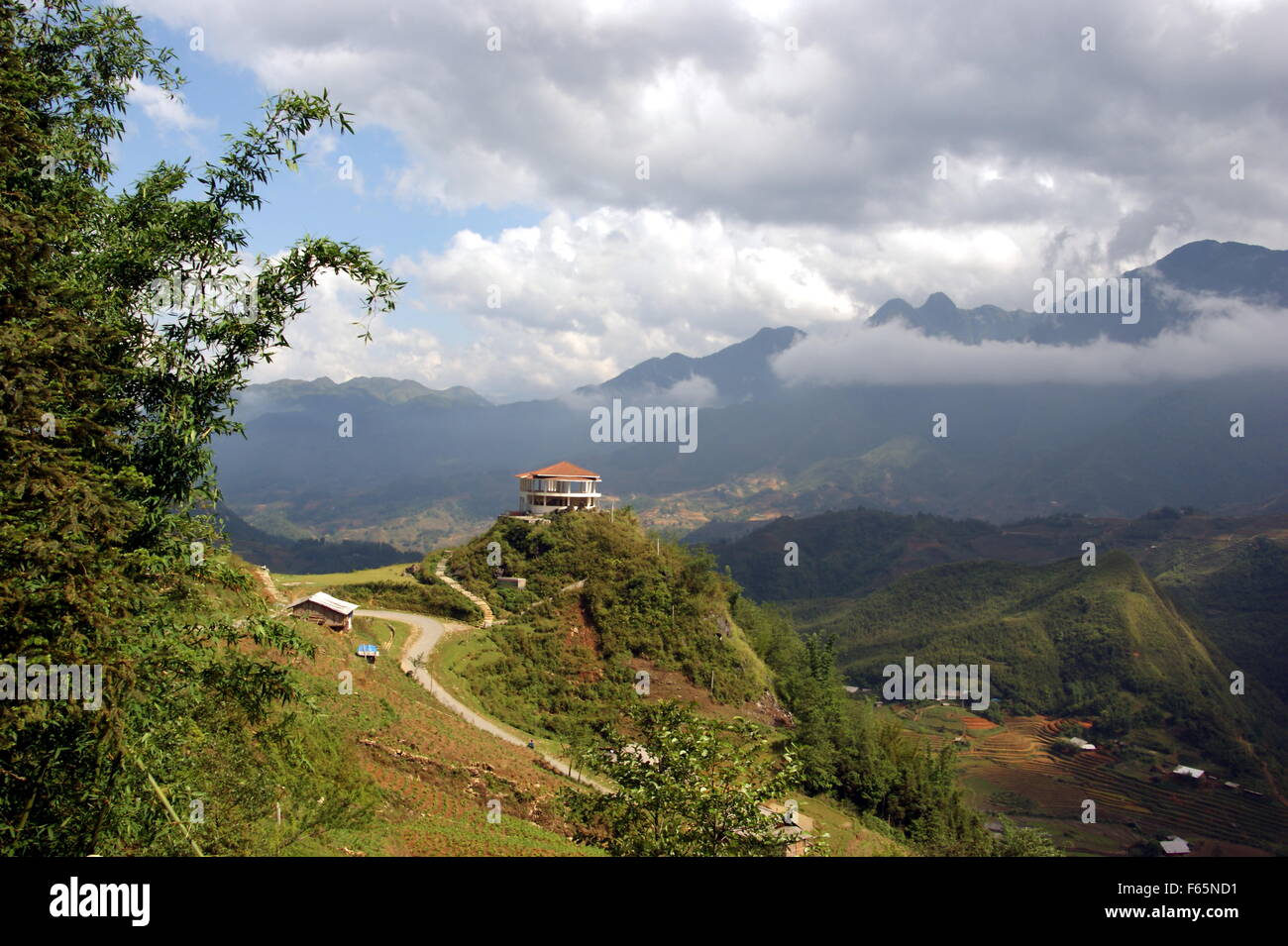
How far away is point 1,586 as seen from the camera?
580 cm

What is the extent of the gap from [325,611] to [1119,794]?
285 ft

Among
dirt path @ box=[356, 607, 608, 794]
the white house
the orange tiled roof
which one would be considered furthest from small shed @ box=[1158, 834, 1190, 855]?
dirt path @ box=[356, 607, 608, 794]

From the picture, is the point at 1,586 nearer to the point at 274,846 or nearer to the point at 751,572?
the point at 274,846

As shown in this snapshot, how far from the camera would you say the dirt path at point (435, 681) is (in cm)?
2823

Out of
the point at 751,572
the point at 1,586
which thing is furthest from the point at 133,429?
the point at 751,572

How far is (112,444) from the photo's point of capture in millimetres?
6934

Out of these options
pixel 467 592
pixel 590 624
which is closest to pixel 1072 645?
pixel 590 624

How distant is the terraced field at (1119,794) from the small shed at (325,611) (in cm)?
6639

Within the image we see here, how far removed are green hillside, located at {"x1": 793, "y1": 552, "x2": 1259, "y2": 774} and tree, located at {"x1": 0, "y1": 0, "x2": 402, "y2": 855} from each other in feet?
380

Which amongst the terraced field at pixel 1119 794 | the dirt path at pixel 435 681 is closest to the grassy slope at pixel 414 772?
the dirt path at pixel 435 681

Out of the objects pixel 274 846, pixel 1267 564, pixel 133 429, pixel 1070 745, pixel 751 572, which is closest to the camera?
pixel 133 429

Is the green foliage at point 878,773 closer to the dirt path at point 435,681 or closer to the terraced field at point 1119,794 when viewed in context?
the dirt path at point 435,681

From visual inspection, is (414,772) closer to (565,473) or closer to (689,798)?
(689,798)
